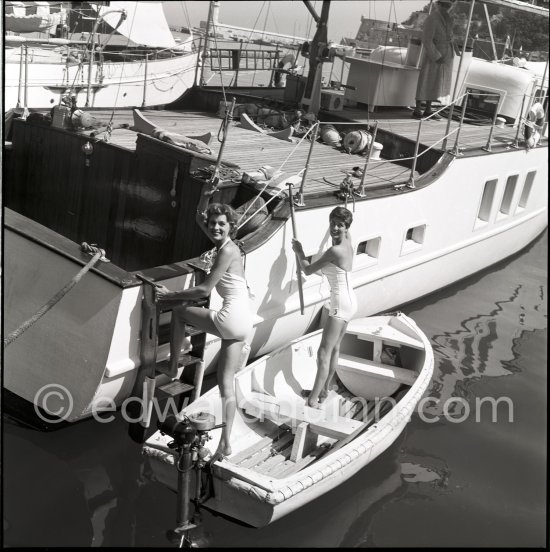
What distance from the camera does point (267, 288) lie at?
7.59 metres

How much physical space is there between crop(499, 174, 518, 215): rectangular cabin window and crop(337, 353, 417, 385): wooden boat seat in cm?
574

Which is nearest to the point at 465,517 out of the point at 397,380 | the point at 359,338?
the point at 397,380

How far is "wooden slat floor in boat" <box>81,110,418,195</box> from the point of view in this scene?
8953mm

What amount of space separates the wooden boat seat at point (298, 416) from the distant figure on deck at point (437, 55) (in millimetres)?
7643

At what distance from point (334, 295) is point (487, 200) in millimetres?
5682

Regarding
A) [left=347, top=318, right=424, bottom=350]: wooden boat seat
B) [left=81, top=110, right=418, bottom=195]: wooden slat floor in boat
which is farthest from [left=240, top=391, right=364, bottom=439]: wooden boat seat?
[left=81, top=110, right=418, bottom=195]: wooden slat floor in boat

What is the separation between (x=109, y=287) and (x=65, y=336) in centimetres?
61

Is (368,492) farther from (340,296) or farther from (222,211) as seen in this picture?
(222,211)

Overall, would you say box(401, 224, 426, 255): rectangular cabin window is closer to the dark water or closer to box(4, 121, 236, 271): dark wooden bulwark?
the dark water

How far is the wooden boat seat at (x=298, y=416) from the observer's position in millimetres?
6555

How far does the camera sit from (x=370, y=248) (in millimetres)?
9078

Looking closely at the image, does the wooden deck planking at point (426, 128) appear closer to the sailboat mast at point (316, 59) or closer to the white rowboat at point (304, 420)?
the sailboat mast at point (316, 59)

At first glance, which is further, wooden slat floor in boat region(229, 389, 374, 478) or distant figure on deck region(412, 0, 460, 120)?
distant figure on deck region(412, 0, 460, 120)

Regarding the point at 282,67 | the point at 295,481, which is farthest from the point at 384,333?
the point at 282,67
